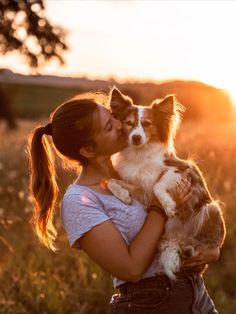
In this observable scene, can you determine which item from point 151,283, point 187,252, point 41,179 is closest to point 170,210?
point 187,252

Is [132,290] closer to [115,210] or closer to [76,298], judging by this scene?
[115,210]

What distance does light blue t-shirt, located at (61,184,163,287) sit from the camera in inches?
145

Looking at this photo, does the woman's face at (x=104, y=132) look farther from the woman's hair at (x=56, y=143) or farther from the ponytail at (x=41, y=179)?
the ponytail at (x=41, y=179)

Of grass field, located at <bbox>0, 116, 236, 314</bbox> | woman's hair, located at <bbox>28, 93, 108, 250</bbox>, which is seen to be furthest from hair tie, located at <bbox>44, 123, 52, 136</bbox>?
grass field, located at <bbox>0, 116, 236, 314</bbox>

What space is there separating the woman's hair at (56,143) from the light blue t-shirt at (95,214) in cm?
34

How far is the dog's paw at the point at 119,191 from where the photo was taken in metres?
4.10

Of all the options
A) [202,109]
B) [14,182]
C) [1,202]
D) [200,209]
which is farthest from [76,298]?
[202,109]

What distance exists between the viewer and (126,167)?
5.13 metres

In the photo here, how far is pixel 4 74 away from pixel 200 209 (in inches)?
360

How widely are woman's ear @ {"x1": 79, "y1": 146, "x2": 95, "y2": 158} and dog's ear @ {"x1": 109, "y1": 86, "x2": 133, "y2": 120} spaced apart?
3.37ft

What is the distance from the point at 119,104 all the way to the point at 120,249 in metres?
1.82

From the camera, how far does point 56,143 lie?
414 centimetres

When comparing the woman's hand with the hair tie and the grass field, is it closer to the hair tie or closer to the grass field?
the hair tie

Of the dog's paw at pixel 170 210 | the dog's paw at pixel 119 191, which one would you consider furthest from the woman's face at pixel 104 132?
the dog's paw at pixel 170 210
